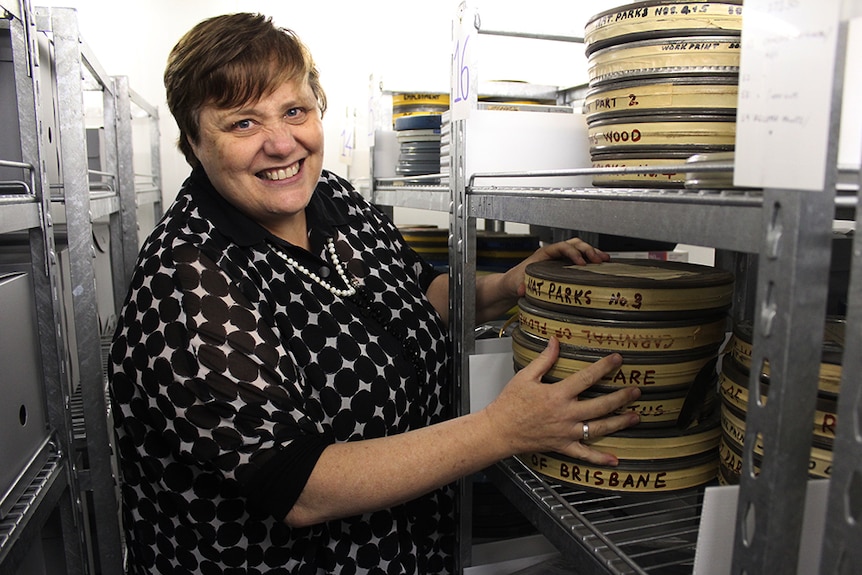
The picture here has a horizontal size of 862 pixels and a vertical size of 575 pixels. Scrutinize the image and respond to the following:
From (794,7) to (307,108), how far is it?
Answer: 0.94 metres

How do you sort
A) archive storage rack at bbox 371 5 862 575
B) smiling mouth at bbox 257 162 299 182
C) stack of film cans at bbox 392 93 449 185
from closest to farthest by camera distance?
archive storage rack at bbox 371 5 862 575 → smiling mouth at bbox 257 162 299 182 → stack of film cans at bbox 392 93 449 185

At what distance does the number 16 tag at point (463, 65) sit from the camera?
110 cm

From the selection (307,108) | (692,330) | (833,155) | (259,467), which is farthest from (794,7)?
(307,108)

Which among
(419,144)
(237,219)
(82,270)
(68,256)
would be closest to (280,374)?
(237,219)

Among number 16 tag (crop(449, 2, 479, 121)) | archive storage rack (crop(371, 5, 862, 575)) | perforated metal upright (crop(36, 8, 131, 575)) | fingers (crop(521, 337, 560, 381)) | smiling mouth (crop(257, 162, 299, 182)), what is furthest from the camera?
perforated metal upright (crop(36, 8, 131, 575))

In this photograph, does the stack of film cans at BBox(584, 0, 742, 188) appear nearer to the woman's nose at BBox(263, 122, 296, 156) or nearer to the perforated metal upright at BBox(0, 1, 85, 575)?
the woman's nose at BBox(263, 122, 296, 156)

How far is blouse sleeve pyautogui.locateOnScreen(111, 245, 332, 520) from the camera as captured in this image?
964mm

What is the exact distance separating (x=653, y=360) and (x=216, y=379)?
60 cm

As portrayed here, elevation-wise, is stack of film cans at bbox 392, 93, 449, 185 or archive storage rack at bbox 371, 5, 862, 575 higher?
stack of film cans at bbox 392, 93, 449, 185

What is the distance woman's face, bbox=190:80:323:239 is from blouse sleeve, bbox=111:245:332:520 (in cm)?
18

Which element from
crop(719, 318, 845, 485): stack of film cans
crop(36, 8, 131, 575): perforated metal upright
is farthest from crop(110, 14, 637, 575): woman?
crop(36, 8, 131, 575): perforated metal upright

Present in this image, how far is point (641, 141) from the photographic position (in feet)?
2.67

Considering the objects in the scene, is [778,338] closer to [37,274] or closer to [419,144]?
[37,274]

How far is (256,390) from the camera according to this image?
99 cm
